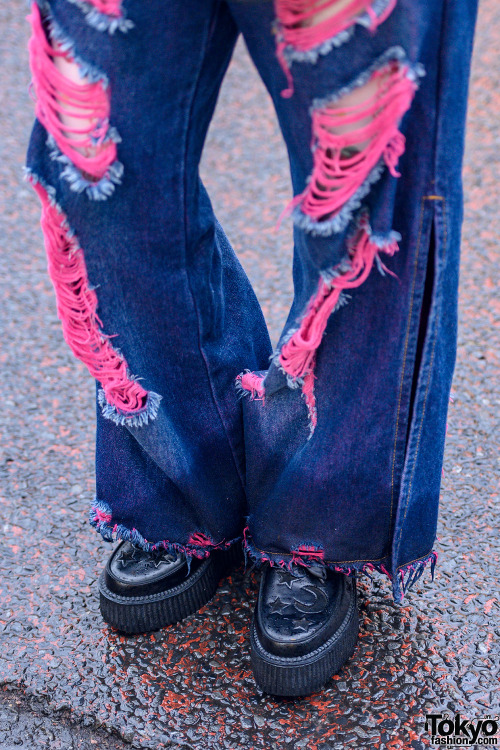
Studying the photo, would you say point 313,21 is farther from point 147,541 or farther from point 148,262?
point 147,541

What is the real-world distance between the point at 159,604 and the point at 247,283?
52 cm

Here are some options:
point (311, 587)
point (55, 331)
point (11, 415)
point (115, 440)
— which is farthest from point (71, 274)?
point (55, 331)

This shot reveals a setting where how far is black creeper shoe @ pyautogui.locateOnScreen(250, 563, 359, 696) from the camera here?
1.06 metres

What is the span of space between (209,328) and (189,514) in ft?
0.99

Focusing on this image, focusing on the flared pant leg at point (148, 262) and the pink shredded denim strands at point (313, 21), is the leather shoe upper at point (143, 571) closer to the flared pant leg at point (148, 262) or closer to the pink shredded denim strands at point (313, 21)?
the flared pant leg at point (148, 262)

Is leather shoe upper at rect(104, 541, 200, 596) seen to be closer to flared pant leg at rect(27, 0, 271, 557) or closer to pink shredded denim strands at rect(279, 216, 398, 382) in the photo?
flared pant leg at rect(27, 0, 271, 557)

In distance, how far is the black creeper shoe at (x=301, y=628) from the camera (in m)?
1.06

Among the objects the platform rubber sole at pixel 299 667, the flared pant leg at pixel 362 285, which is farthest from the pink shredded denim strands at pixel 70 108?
the platform rubber sole at pixel 299 667

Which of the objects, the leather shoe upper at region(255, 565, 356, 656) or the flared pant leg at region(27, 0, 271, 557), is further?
the leather shoe upper at region(255, 565, 356, 656)

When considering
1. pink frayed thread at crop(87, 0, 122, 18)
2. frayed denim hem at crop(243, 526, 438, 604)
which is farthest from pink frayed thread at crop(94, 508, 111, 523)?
pink frayed thread at crop(87, 0, 122, 18)

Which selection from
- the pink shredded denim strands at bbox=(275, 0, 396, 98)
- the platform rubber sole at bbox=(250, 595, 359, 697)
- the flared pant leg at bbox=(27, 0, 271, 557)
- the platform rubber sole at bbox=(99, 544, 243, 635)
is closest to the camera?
the pink shredded denim strands at bbox=(275, 0, 396, 98)

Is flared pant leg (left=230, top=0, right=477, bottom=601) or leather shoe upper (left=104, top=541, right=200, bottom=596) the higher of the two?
flared pant leg (left=230, top=0, right=477, bottom=601)
